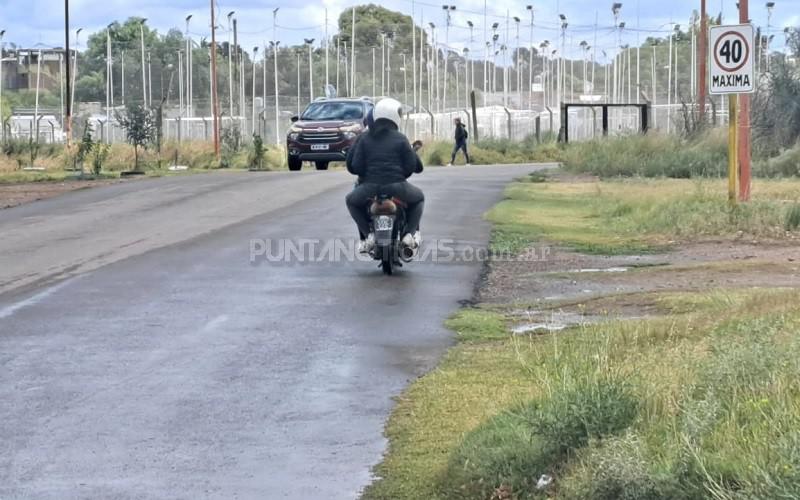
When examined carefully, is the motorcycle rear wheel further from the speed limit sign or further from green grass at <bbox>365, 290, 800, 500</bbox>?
the speed limit sign

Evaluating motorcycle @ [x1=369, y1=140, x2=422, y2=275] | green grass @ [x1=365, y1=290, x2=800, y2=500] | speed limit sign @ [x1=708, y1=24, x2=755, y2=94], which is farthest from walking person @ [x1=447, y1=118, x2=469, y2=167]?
green grass @ [x1=365, y1=290, x2=800, y2=500]

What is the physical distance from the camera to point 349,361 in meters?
9.94

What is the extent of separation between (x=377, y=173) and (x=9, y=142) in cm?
3378

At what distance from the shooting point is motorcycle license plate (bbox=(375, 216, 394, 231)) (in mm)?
14594

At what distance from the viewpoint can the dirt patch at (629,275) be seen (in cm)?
1290

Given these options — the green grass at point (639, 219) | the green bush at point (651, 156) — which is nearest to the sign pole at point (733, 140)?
the green grass at point (639, 219)

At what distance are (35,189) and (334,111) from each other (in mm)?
9829

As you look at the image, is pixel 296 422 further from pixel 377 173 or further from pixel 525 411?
pixel 377 173

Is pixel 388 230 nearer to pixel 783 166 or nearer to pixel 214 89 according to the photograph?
pixel 783 166

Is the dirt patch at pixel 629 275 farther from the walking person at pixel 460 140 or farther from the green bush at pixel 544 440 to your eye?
the walking person at pixel 460 140

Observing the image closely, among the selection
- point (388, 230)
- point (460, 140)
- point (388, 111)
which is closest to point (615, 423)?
point (388, 230)

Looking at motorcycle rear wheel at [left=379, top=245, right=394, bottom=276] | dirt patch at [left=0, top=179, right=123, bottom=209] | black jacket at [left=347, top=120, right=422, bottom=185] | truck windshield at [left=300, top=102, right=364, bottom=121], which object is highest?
truck windshield at [left=300, top=102, right=364, bottom=121]

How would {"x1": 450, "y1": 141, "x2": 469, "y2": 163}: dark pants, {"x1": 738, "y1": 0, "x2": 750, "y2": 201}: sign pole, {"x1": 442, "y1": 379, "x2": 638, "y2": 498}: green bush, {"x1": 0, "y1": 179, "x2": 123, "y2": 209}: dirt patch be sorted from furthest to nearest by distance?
{"x1": 450, "y1": 141, "x2": 469, "y2": 163}: dark pants
{"x1": 0, "y1": 179, "x2": 123, "y2": 209}: dirt patch
{"x1": 738, "y1": 0, "x2": 750, "y2": 201}: sign pole
{"x1": 442, "y1": 379, "x2": 638, "y2": 498}: green bush

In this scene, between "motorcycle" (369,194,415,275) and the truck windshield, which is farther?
the truck windshield
